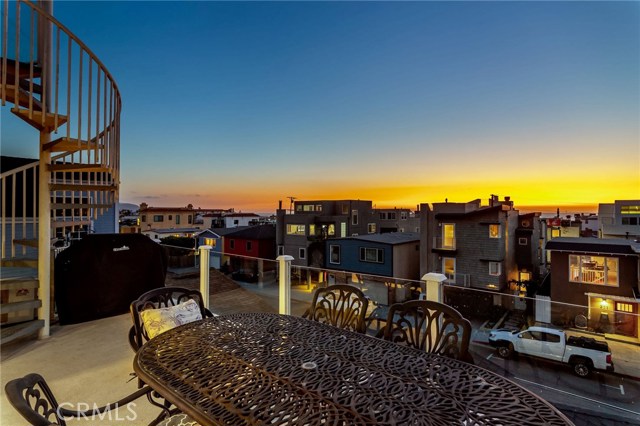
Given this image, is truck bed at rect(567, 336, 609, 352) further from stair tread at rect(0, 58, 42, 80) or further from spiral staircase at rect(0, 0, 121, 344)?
stair tread at rect(0, 58, 42, 80)

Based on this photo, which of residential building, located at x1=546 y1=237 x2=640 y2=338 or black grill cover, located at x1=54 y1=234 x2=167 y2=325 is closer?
black grill cover, located at x1=54 y1=234 x2=167 y2=325

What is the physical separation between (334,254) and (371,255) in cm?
204

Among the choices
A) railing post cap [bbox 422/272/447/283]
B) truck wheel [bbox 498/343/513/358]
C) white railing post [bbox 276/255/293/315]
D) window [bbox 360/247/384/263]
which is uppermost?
railing post cap [bbox 422/272/447/283]

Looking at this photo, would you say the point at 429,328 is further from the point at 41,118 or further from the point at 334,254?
the point at 334,254

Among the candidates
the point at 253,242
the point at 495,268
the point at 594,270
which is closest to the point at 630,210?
the point at 495,268

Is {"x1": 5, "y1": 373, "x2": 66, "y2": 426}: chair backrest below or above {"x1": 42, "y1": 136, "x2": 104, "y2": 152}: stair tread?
below

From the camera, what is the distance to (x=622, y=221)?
14.7 m

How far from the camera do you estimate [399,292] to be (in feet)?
9.00

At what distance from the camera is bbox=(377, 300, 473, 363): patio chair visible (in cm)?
157

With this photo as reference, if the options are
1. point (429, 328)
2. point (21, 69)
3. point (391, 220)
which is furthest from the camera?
point (391, 220)

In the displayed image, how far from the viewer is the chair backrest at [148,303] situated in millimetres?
1848

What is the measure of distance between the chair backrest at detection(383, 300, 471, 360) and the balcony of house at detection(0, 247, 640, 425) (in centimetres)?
3

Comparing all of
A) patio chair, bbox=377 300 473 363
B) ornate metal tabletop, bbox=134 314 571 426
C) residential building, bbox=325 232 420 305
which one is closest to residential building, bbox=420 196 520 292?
residential building, bbox=325 232 420 305

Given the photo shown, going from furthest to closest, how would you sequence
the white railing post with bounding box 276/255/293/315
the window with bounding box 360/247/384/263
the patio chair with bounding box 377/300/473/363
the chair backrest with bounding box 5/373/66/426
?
the window with bounding box 360/247/384/263
the white railing post with bounding box 276/255/293/315
the patio chair with bounding box 377/300/473/363
the chair backrest with bounding box 5/373/66/426
